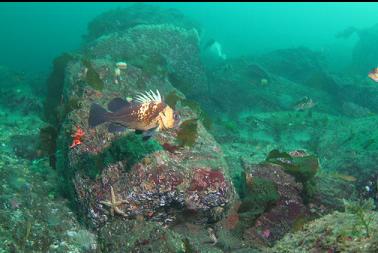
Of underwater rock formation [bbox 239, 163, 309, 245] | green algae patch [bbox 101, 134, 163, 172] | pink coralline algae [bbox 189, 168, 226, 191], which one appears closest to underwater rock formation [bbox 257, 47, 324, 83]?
underwater rock formation [bbox 239, 163, 309, 245]

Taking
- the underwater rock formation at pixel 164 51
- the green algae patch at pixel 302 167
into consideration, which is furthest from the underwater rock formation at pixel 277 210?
the underwater rock formation at pixel 164 51

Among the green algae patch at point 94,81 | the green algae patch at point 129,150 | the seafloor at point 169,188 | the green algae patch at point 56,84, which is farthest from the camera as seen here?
the green algae patch at point 56,84

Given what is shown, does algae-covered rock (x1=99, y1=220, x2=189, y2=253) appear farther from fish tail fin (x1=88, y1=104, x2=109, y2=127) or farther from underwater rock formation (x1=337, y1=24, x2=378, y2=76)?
underwater rock formation (x1=337, y1=24, x2=378, y2=76)

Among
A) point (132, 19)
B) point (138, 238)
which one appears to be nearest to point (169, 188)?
point (138, 238)

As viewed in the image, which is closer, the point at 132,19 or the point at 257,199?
the point at 257,199

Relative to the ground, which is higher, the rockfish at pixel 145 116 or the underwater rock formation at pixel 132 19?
the rockfish at pixel 145 116

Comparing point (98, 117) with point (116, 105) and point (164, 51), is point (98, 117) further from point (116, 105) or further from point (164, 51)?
point (164, 51)

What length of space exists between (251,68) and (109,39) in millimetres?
6403

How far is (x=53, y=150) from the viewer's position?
746cm

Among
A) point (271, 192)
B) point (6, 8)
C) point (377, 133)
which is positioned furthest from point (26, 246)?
point (6, 8)

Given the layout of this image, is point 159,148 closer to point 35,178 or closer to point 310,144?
point 35,178

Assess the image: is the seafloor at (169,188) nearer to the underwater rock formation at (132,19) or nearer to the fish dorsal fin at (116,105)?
the fish dorsal fin at (116,105)

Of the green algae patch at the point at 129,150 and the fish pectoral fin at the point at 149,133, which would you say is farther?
the green algae patch at the point at 129,150

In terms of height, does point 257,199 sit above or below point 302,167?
below
